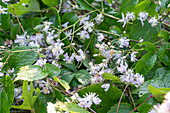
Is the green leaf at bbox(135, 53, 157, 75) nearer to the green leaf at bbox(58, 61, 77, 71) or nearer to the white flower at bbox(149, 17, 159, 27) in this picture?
the white flower at bbox(149, 17, 159, 27)

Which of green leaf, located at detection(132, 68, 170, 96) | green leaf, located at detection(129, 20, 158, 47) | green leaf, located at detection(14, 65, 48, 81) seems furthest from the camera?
green leaf, located at detection(129, 20, 158, 47)

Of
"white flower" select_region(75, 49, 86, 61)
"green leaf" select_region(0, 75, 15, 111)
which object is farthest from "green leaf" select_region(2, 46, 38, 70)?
"white flower" select_region(75, 49, 86, 61)

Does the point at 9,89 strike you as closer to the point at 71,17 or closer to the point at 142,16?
the point at 71,17

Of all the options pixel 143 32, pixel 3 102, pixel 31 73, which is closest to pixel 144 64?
pixel 143 32

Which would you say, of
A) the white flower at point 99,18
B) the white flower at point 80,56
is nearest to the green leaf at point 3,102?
the white flower at point 80,56

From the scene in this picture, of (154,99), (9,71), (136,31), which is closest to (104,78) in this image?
(154,99)

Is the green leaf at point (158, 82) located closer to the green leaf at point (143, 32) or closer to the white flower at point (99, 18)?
the green leaf at point (143, 32)
